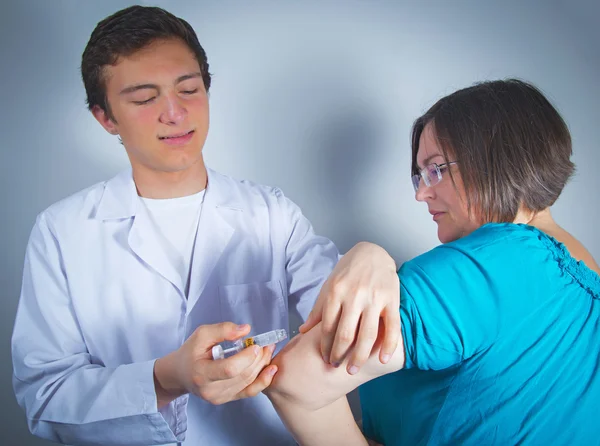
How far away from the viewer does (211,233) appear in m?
1.31

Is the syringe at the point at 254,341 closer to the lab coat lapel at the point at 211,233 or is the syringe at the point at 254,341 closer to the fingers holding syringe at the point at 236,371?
the fingers holding syringe at the point at 236,371

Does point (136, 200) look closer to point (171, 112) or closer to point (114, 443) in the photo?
point (171, 112)

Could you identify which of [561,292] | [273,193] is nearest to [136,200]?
[273,193]

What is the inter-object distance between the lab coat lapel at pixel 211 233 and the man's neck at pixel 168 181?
0.05 m

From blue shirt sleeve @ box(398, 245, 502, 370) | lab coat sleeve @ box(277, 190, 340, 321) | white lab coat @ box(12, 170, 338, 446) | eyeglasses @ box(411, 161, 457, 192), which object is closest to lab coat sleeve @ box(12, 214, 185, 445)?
white lab coat @ box(12, 170, 338, 446)

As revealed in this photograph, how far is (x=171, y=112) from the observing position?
116 centimetres

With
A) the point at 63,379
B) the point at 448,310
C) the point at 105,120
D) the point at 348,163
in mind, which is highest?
the point at 105,120

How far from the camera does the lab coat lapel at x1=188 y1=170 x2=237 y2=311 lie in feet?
4.10

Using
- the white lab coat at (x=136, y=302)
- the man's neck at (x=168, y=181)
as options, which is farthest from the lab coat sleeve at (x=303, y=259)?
the man's neck at (x=168, y=181)

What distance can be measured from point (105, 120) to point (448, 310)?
2.97ft

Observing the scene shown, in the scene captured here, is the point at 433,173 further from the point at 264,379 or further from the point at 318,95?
the point at 264,379

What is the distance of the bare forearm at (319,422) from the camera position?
2.77ft

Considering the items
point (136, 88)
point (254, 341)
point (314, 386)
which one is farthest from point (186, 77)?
point (314, 386)

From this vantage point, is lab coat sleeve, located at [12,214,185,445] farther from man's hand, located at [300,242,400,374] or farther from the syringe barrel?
man's hand, located at [300,242,400,374]
